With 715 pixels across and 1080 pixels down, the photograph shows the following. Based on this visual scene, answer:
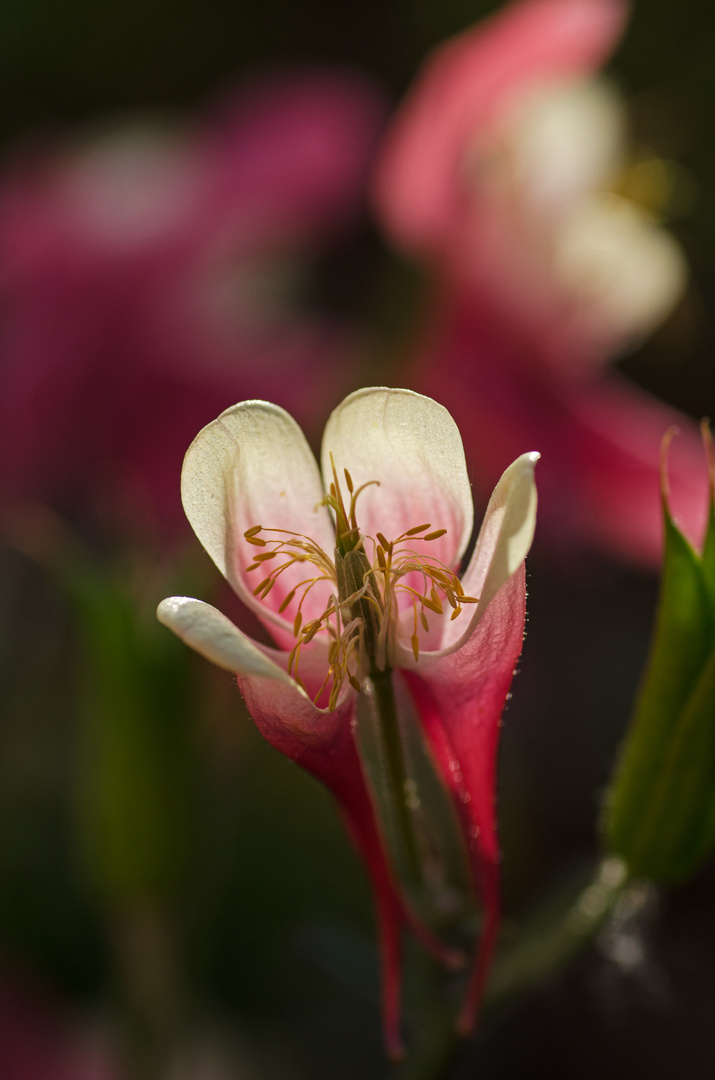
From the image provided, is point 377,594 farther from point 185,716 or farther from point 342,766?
point 185,716

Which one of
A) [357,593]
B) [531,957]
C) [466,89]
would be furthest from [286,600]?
[466,89]

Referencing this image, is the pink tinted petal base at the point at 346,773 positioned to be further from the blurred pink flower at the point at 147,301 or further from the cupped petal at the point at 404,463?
the blurred pink flower at the point at 147,301

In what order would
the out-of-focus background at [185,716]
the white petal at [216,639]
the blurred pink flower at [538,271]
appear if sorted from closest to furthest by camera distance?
the white petal at [216,639], the out-of-focus background at [185,716], the blurred pink flower at [538,271]

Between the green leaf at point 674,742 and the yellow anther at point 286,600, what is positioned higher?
the yellow anther at point 286,600

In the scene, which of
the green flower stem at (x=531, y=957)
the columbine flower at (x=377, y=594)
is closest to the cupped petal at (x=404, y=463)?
the columbine flower at (x=377, y=594)

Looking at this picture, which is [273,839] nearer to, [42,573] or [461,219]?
[42,573]

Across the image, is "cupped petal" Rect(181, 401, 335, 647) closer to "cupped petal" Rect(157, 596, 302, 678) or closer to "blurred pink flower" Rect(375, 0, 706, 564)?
"cupped petal" Rect(157, 596, 302, 678)

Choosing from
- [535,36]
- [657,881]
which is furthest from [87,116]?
[657,881]
